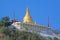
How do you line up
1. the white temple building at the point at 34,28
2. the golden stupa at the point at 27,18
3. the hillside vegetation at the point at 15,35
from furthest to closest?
the golden stupa at the point at 27,18 → the white temple building at the point at 34,28 → the hillside vegetation at the point at 15,35

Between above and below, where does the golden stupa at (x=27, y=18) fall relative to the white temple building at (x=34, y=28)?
above

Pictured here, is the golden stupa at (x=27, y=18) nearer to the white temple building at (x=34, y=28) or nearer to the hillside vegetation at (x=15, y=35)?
the white temple building at (x=34, y=28)

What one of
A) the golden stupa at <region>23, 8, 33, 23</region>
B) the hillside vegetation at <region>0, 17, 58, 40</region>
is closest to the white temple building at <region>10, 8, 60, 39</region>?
the golden stupa at <region>23, 8, 33, 23</region>

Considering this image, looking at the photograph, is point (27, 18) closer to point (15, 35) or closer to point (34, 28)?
point (34, 28)

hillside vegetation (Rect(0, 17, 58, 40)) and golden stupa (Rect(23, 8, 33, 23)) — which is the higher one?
golden stupa (Rect(23, 8, 33, 23))

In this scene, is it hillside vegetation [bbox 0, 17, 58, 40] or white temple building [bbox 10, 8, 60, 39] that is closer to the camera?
hillside vegetation [bbox 0, 17, 58, 40]

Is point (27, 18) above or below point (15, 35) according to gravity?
above

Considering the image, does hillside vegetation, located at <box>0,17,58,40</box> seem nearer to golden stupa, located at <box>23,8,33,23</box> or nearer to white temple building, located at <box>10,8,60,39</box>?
white temple building, located at <box>10,8,60,39</box>

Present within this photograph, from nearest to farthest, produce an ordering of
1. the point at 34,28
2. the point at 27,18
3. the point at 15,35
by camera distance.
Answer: the point at 15,35 → the point at 34,28 → the point at 27,18

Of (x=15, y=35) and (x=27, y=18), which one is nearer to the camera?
(x=15, y=35)

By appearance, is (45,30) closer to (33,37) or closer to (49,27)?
(49,27)

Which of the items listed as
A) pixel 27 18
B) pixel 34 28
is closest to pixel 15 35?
pixel 34 28

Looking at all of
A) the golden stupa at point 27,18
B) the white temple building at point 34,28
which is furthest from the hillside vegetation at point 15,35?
the golden stupa at point 27,18

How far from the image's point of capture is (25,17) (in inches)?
827
